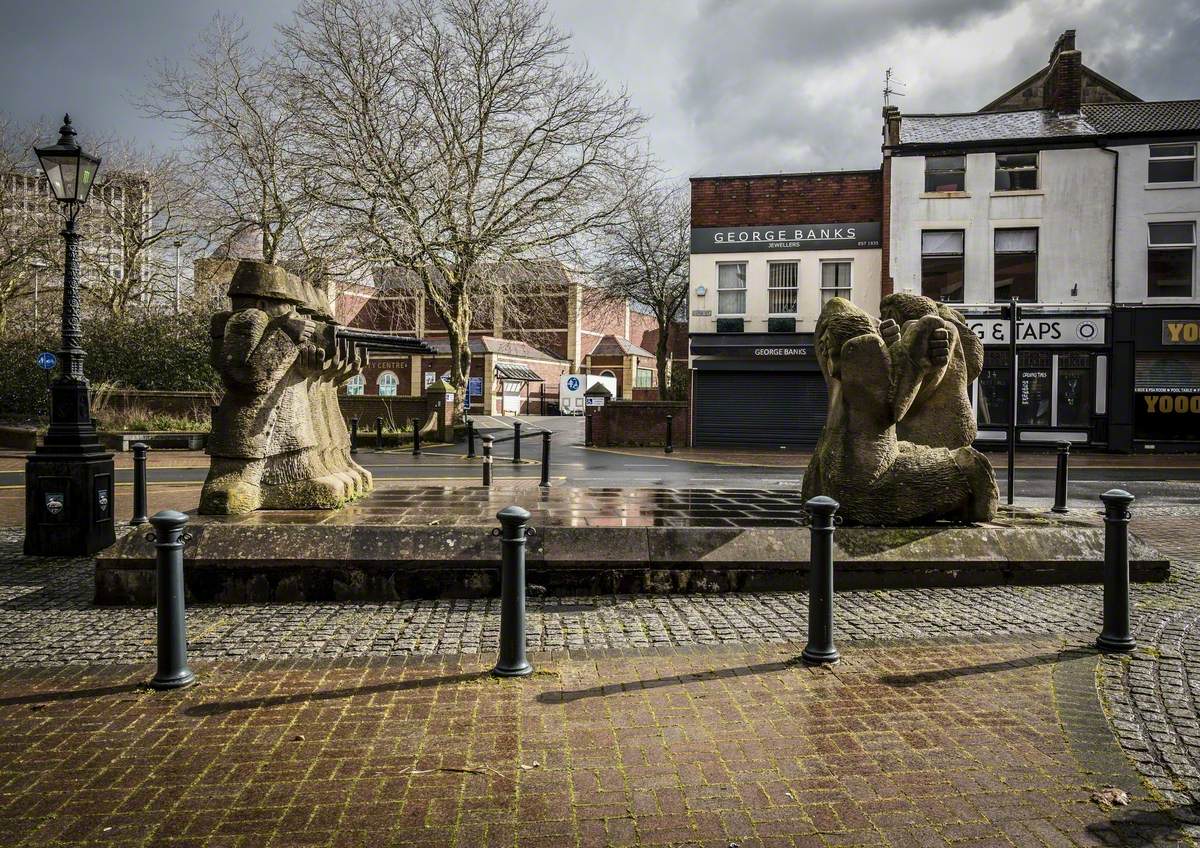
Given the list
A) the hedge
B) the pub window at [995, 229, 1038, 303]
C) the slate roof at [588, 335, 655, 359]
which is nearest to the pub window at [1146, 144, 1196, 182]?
the pub window at [995, 229, 1038, 303]

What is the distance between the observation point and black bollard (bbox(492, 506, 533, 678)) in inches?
173

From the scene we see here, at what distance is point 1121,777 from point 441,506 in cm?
578

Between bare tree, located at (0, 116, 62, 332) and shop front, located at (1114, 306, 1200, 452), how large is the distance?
122 ft

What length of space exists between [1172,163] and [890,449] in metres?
25.4

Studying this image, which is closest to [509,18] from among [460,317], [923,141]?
[460,317]

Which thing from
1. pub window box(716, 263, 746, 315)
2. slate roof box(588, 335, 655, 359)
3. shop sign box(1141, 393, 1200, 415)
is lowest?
shop sign box(1141, 393, 1200, 415)

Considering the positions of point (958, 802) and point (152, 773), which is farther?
point (152, 773)

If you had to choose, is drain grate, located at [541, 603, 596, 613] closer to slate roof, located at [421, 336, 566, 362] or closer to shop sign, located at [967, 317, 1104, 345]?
shop sign, located at [967, 317, 1104, 345]

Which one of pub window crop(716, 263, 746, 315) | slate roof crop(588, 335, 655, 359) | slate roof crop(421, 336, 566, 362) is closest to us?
pub window crop(716, 263, 746, 315)

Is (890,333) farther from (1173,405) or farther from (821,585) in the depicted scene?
(1173,405)

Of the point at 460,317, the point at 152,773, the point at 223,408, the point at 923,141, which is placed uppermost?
the point at 923,141

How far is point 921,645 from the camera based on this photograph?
16.5 feet

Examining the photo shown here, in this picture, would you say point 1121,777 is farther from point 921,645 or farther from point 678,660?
point 678,660

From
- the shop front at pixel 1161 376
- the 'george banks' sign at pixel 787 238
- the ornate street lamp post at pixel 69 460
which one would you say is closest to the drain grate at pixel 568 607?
the ornate street lamp post at pixel 69 460
